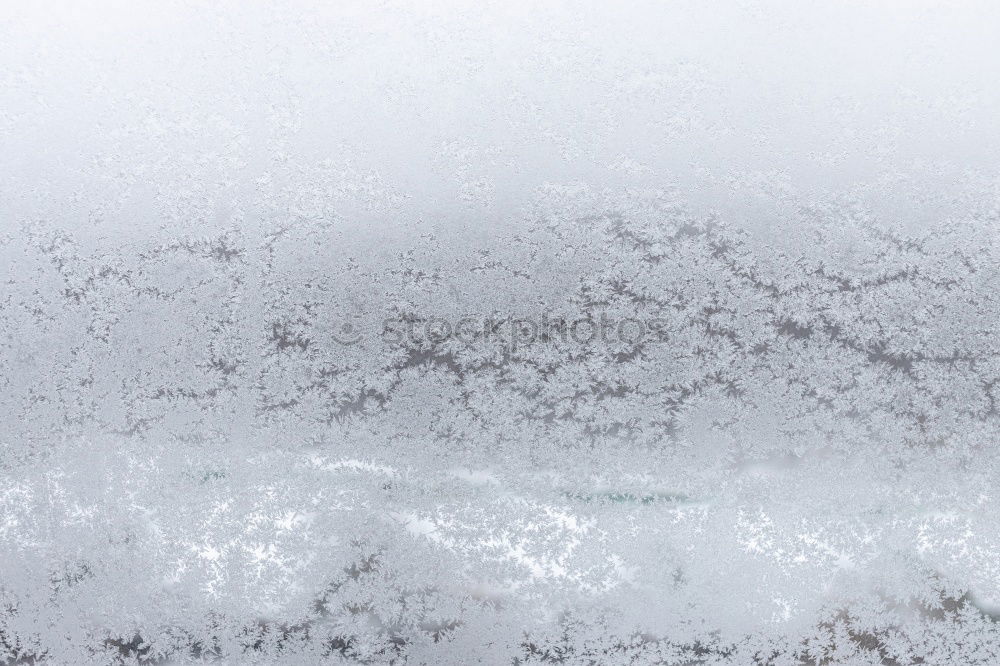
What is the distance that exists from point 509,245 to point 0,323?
1215 mm

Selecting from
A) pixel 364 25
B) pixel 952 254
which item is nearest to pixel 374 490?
pixel 364 25

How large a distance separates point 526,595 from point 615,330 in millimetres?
622

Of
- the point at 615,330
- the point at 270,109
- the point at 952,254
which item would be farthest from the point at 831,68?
the point at 270,109

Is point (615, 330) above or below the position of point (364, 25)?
below

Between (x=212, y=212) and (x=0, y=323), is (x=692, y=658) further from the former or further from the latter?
(x=0, y=323)

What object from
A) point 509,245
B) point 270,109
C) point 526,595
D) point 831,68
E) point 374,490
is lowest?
point 526,595

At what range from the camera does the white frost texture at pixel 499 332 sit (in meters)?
1.22

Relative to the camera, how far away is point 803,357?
126 cm

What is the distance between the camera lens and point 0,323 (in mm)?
1316

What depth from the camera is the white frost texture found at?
4.01 ft

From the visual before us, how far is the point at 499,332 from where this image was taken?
4.23 feet

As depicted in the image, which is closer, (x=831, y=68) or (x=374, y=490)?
(x=374, y=490)

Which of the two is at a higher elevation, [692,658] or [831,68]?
[831,68]

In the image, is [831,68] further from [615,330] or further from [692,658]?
[692,658]
